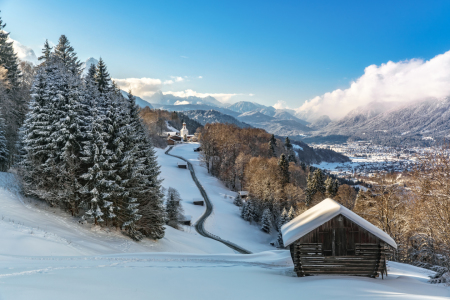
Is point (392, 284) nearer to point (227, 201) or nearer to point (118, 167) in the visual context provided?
point (118, 167)

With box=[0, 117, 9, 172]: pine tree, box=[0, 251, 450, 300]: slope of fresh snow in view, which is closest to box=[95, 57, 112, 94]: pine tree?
box=[0, 117, 9, 172]: pine tree

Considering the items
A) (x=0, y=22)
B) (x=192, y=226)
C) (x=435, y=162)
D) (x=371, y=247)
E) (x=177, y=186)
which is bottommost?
(x=192, y=226)

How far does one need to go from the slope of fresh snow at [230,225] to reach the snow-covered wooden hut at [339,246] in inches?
877

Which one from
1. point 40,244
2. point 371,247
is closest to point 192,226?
point 40,244

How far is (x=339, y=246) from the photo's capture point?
12.1 m

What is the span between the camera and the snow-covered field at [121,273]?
742 cm

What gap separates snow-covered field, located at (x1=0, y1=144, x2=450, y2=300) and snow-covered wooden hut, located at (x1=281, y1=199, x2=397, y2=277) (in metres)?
0.68

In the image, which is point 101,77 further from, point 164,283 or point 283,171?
point 283,171

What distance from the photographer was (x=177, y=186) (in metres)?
52.9

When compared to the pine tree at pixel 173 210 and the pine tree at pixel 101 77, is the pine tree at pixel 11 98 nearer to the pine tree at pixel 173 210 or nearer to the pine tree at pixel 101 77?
the pine tree at pixel 101 77

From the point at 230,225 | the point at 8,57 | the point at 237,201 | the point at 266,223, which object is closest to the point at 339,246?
the point at 230,225

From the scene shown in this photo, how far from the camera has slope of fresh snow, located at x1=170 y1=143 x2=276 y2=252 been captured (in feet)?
124

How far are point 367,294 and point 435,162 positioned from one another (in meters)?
10.6

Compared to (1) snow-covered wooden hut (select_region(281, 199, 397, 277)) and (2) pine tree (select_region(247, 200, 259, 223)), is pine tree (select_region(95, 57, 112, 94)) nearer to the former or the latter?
(1) snow-covered wooden hut (select_region(281, 199, 397, 277))
